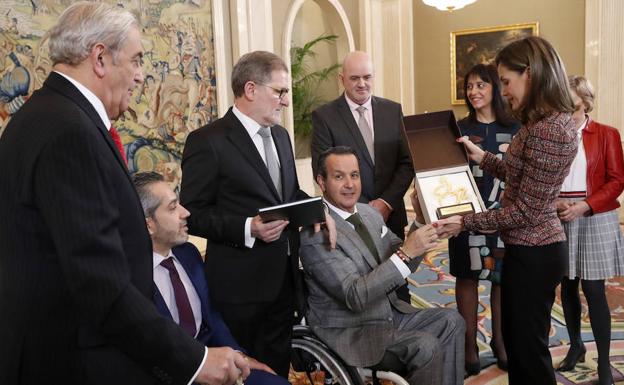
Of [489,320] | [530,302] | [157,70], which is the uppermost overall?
[157,70]

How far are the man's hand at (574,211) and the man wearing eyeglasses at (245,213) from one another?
4.58 ft

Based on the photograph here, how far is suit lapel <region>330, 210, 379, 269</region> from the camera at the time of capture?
2730mm

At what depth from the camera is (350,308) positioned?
2578mm

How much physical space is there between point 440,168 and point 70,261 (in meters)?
2.01

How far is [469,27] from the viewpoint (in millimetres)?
10273

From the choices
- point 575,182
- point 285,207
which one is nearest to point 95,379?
point 285,207

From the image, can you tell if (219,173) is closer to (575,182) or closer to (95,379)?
(95,379)

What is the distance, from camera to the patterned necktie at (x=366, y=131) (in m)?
3.83

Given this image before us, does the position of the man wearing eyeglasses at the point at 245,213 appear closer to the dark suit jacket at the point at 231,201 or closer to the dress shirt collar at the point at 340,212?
the dark suit jacket at the point at 231,201

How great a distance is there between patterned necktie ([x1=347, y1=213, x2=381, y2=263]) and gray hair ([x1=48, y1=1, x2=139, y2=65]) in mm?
1625

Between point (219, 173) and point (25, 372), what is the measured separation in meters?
1.36

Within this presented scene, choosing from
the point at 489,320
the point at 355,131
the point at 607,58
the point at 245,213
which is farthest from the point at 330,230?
the point at 607,58

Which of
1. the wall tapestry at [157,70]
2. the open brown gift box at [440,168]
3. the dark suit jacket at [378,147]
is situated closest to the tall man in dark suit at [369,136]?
the dark suit jacket at [378,147]

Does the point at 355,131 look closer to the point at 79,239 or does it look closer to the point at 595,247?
the point at 595,247
